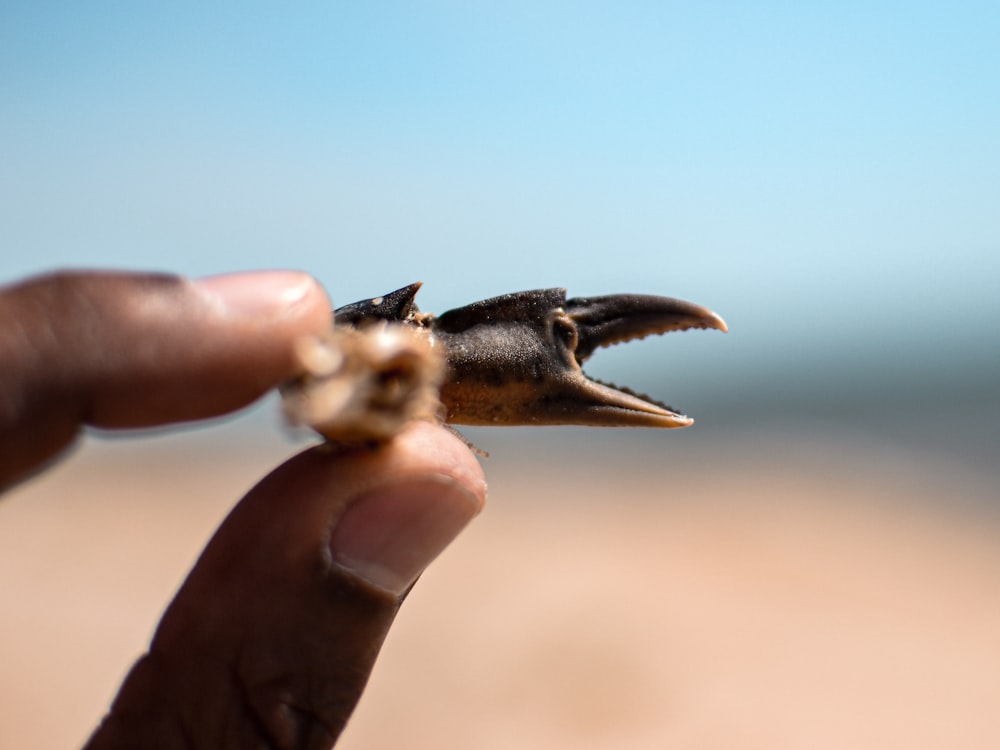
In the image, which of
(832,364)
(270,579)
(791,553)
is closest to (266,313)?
(270,579)

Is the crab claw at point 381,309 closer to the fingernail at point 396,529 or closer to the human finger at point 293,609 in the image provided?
the human finger at point 293,609

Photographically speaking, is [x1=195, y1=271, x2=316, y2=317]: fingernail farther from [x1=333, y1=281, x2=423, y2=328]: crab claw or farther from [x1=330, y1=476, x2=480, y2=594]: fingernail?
[x1=330, y1=476, x2=480, y2=594]: fingernail

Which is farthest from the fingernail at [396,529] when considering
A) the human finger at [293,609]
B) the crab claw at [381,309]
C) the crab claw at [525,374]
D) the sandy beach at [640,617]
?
the sandy beach at [640,617]

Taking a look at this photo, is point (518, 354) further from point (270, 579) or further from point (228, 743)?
point (228, 743)

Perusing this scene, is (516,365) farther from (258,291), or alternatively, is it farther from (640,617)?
(640,617)

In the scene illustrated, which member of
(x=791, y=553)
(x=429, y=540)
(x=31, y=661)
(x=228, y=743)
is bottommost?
(x=31, y=661)

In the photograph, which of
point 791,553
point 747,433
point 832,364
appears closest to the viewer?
point 791,553

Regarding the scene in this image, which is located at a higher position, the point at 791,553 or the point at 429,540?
the point at 429,540
